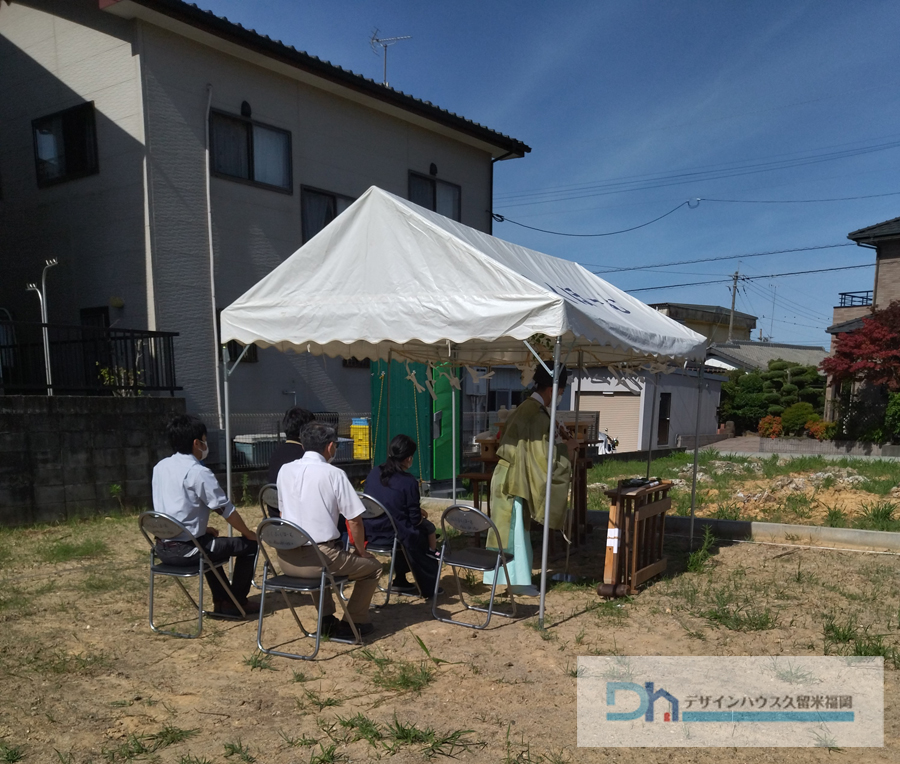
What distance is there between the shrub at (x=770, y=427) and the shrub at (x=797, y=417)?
0.61ft

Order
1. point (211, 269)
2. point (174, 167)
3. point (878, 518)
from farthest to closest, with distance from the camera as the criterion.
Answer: point (211, 269), point (174, 167), point (878, 518)

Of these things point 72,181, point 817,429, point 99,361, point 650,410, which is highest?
point 72,181

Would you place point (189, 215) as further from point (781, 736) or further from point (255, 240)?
point (781, 736)

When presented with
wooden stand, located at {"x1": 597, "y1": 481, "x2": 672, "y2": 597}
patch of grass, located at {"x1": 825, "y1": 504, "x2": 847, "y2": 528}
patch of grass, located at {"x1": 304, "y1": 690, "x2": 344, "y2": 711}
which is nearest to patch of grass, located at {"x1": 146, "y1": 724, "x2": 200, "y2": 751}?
patch of grass, located at {"x1": 304, "y1": 690, "x2": 344, "y2": 711}

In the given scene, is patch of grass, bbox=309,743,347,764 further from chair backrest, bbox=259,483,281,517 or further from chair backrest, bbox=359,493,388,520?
chair backrest, bbox=259,483,281,517

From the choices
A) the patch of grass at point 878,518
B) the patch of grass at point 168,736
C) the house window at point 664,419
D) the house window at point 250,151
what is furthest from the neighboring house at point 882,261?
the patch of grass at point 168,736

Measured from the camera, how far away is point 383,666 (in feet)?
12.5

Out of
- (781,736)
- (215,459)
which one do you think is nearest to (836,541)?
(781,736)

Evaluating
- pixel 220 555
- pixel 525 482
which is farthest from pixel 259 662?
pixel 525 482

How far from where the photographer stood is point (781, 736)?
3051mm

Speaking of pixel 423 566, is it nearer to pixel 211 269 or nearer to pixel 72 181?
pixel 211 269

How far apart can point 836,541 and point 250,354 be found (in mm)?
8309

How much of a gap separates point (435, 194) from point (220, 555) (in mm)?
10375

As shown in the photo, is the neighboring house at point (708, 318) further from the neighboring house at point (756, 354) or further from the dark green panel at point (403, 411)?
the dark green panel at point (403, 411)
